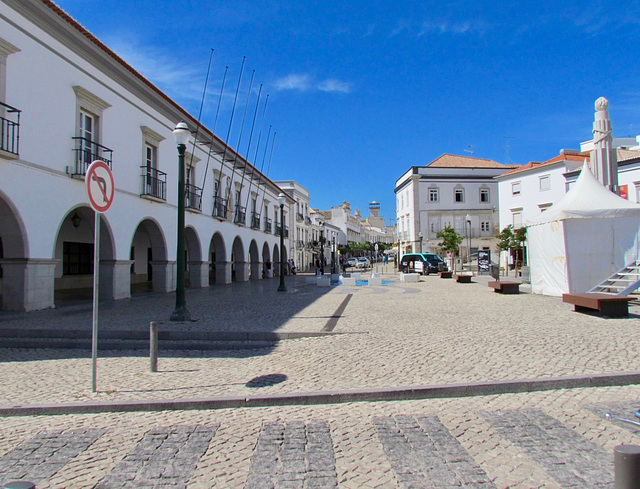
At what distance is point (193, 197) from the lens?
20844 millimetres

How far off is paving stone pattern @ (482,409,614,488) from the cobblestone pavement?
0.05 feet

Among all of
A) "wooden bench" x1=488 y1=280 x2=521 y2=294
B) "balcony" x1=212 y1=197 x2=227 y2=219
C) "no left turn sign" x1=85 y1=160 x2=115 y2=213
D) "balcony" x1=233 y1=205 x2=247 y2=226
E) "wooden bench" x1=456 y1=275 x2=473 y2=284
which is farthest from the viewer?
"balcony" x1=233 y1=205 x2=247 y2=226

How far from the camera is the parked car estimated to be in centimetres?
3550

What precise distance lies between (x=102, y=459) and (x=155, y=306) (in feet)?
32.1

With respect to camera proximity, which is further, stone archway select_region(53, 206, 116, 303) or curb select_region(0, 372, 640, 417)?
stone archway select_region(53, 206, 116, 303)

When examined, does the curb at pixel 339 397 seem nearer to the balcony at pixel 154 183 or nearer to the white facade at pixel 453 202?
the balcony at pixel 154 183

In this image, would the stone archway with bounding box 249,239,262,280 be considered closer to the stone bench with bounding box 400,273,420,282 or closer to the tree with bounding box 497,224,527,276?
the stone bench with bounding box 400,273,420,282

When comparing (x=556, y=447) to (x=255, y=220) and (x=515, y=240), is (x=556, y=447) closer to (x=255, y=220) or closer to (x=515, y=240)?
(x=255, y=220)

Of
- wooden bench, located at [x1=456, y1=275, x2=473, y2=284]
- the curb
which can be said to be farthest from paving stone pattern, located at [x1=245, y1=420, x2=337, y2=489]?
wooden bench, located at [x1=456, y1=275, x2=473, y2=284]

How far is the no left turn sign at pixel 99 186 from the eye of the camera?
4.83m

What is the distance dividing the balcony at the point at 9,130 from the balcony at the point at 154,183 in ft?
18.3

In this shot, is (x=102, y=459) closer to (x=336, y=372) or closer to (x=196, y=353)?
(x=336, y=372)

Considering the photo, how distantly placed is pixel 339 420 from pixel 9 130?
10473 mm

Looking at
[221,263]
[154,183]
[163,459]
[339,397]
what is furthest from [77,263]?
[163,459]
